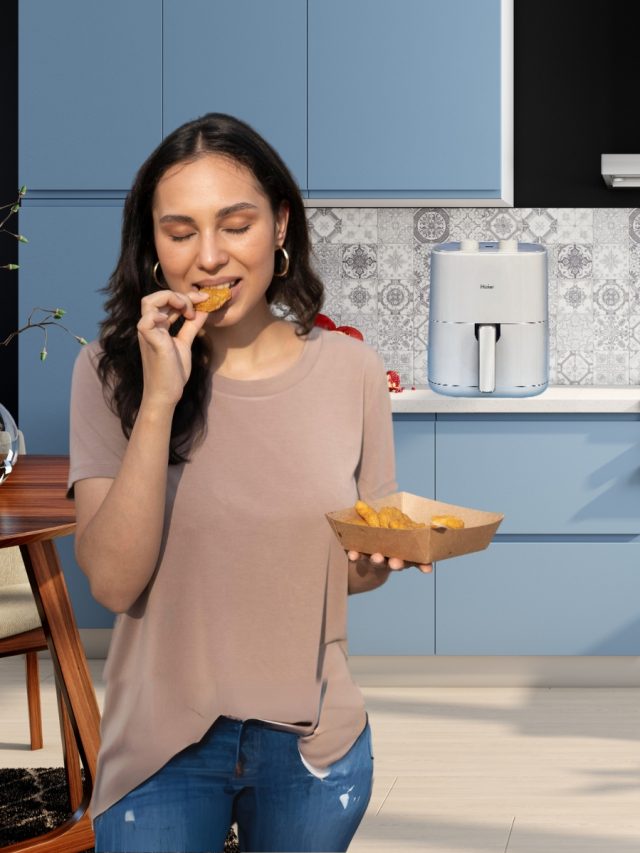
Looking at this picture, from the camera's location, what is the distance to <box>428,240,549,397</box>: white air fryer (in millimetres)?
4078

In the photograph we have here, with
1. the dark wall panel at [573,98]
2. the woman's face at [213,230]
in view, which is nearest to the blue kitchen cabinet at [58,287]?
the dark wall panel at [573,98]

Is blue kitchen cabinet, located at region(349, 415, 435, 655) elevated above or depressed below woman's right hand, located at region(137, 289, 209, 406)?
below

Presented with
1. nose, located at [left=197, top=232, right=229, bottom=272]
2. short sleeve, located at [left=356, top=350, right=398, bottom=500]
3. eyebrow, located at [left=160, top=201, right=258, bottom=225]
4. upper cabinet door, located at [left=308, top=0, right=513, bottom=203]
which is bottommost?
short sleeve, located at [left=356, top=350, right=398, bottom=500]

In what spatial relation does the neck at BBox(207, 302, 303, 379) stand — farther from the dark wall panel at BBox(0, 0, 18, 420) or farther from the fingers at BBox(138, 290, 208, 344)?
the dark wall panel at BBox(0, 0, 18, 420)

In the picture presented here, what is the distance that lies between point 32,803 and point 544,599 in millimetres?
1733

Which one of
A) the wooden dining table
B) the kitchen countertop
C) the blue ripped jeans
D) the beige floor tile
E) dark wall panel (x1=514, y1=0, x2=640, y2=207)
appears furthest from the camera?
dark wall panel (x1=514, y1=0, x2=640, y2=207)

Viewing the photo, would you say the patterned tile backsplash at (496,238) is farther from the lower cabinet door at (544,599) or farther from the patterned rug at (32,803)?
the patterned rug at (32,803)

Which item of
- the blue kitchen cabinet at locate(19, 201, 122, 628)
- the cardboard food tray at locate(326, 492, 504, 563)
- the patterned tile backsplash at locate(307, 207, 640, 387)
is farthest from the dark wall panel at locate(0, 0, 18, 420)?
the cardboard food tray at locate(326, 492, 504, 563)

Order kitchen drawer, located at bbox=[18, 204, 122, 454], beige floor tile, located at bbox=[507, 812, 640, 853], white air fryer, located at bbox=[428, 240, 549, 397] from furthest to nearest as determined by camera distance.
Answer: kitchen drawer, located at bbox=[18, 204, 122, 454]
white air fryer, located at bbox=[428, 240, 549, 397]
beige floor tile, located at bbox=[507, 812, 640, 853]

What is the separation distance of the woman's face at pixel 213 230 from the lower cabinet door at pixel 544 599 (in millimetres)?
2835

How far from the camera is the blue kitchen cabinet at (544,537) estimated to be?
4012mm

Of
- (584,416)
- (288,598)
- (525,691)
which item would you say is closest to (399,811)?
(525,691)

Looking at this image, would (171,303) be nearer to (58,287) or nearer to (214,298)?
(214,298)

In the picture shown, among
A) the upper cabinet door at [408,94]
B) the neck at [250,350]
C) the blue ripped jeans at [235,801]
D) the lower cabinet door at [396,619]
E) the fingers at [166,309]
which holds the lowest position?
the lower cabinet door at [396,619]
